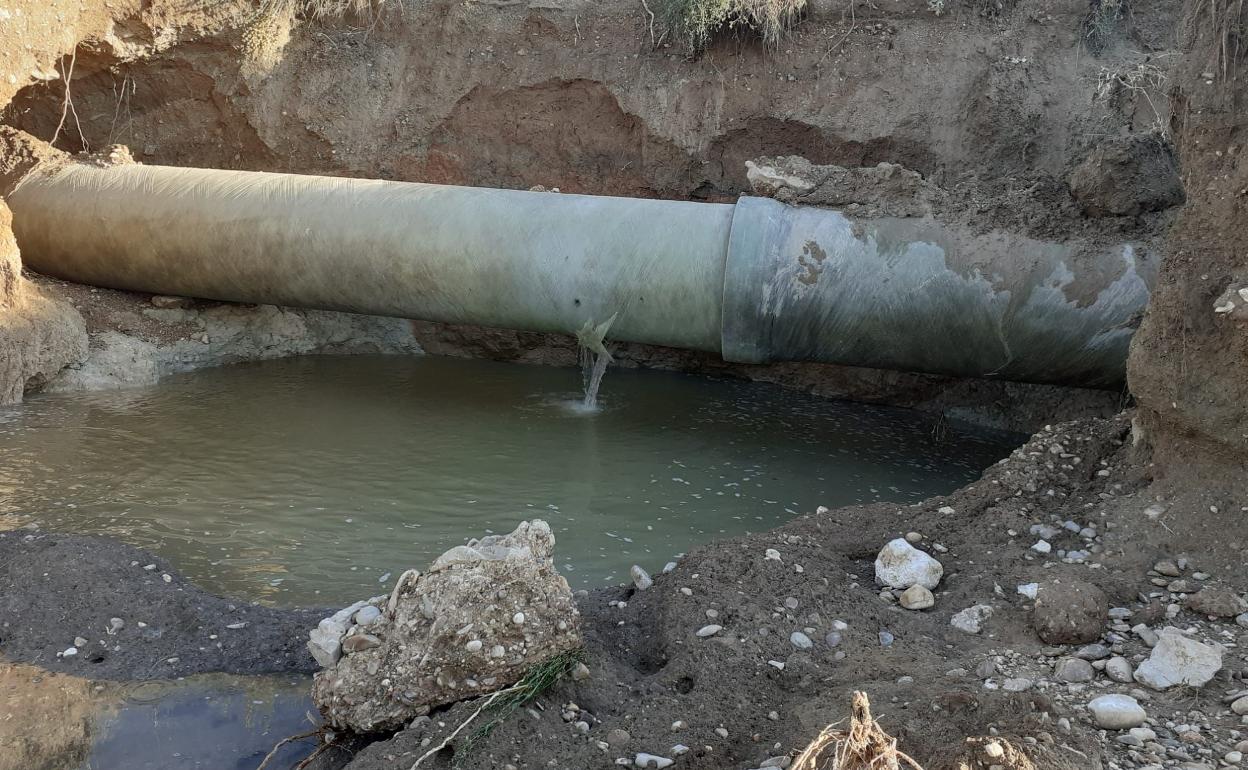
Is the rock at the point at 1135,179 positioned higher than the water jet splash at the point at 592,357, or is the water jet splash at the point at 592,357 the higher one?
the rock at the point at 1135,179

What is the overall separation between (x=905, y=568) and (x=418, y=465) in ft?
9.45

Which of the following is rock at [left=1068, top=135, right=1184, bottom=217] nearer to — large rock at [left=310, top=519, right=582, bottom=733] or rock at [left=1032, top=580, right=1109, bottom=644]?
rock at [left=1032, top=580, right=1109, bottom=644]

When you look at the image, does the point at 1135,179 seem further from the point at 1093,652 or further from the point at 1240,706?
the point at 1240,706

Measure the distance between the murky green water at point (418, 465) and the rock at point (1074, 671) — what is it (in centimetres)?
186

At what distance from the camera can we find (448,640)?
2.96 m

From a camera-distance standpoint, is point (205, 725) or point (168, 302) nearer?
point (205, 725)

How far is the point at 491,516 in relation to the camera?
16.1ft

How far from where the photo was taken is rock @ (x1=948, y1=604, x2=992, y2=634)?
3310mm

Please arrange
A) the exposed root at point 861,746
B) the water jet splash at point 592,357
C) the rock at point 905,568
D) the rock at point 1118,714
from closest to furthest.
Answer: the exposed root at point 861,746, the rock at point 1118,714, the rock at point 905,568, the water jet splash at point 592,357

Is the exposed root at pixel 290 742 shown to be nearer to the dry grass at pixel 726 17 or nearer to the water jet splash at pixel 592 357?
the water jet splash at pixel 592 357

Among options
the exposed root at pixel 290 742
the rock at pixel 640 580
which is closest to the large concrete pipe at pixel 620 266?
the rock at pixel 640 580

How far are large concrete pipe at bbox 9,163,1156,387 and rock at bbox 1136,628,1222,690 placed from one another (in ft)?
8.71

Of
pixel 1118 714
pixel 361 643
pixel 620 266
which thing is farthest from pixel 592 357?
pixel 1118 714

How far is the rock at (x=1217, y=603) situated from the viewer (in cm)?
311
